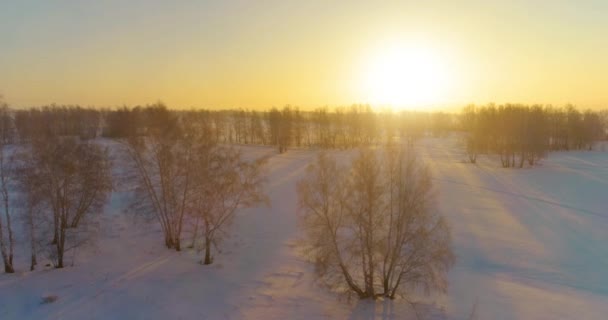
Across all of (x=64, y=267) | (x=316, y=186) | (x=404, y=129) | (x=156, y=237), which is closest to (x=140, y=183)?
(x=156, y=237)

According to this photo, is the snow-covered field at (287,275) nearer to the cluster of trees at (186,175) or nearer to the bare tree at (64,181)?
the bare tree at (64,181)

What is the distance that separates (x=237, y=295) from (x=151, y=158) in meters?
12.0

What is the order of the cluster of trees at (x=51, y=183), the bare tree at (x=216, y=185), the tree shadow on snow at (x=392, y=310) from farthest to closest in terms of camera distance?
the bare tree at (x=216, y=185) → the cluster of trees at (x=51, y=183) → the tree shadow on snow at (x=392, y=310)

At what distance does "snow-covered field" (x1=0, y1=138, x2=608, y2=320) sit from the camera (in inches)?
718

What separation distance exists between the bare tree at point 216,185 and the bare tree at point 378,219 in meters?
6.84

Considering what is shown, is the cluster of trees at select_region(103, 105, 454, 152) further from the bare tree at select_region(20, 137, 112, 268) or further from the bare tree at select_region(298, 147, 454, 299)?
the bare tree at select_region(298, 147, 454, 299)

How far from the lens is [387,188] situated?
59.0ft

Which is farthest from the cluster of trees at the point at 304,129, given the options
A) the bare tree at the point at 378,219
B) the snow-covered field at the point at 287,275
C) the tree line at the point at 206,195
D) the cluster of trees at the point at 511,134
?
the bare tree at the point at 378,219

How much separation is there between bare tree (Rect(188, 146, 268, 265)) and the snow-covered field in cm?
308

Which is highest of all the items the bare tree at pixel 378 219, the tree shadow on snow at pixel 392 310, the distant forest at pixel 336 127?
the distant forest at pixel 336 127

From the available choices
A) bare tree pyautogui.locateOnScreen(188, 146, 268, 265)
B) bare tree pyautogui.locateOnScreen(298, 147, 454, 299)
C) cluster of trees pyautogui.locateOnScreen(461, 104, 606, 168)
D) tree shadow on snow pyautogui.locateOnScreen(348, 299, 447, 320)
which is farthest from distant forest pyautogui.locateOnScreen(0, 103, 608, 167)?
tree shadow on snow pyautogui.locateOnScreen(348, 299, 447, 320)

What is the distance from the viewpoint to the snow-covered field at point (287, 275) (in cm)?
1823

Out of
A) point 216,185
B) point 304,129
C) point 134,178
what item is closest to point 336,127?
point 304,129

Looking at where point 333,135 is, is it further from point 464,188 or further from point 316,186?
point 316,186
